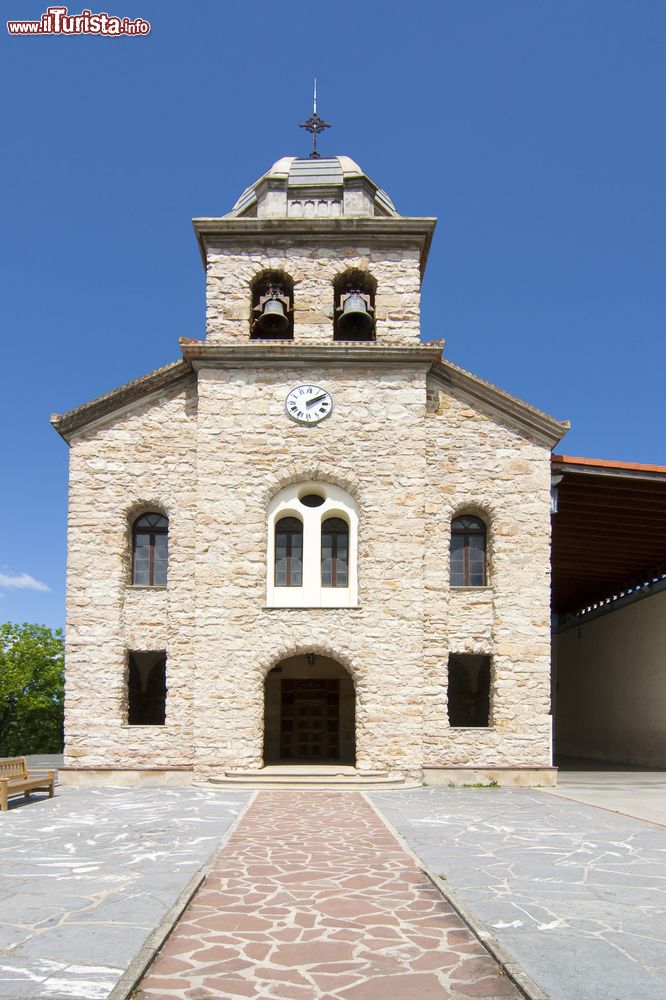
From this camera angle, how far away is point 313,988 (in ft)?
16.7

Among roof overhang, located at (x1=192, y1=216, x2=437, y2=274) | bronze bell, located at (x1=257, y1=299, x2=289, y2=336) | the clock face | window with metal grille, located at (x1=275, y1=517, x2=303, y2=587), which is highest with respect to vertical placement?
roof overhang, located at (x1=192, y1=216, x2=437, y2=274)

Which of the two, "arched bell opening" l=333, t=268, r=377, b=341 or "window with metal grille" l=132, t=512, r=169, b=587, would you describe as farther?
"arched bell opening" l=333, t=268, r=377, b=341

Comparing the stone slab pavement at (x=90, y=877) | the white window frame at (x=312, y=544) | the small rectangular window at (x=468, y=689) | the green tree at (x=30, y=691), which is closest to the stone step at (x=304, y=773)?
the stone slab pavement at (x=90, y=877)

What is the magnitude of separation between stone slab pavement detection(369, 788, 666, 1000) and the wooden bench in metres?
5.44

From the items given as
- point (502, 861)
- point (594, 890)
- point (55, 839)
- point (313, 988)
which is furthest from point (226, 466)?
point (313, 988)

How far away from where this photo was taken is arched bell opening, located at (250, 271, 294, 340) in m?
17.1

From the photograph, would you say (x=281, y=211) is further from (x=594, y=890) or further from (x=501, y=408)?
(x=594, y=890)

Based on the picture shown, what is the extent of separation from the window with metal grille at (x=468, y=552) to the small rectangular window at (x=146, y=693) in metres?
5.96

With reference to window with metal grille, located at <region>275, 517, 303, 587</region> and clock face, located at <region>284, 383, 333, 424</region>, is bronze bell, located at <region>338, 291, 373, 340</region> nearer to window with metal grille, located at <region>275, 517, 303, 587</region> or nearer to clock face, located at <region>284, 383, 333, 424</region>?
clock face, located at <region>284, 383, 333, 424</region>

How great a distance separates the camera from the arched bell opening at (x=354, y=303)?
56.3 feet

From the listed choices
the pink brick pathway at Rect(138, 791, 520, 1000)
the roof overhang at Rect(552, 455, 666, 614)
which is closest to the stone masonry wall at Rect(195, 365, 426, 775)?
the roof overhang at Rect(552, 455, 666, 614)

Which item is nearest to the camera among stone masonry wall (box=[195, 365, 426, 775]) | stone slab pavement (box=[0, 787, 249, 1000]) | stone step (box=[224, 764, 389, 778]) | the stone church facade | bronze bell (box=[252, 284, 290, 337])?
stone slab pavement (box=[0, 787, 249, 1000])

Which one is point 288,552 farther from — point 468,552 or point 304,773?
point 304,773

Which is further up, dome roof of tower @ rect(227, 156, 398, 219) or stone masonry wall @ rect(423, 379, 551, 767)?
dome roof of tower @ rect(227, 156, 398, 219)
